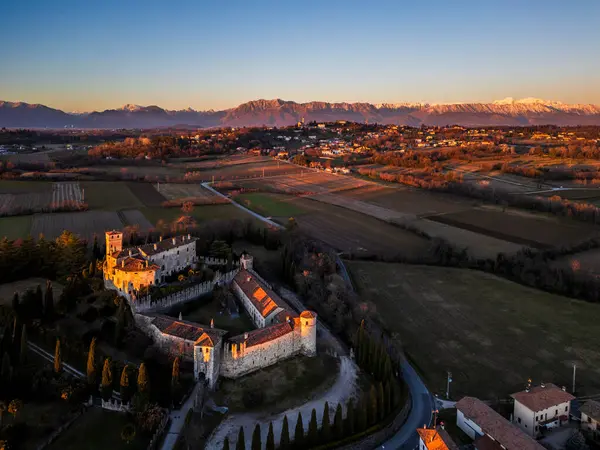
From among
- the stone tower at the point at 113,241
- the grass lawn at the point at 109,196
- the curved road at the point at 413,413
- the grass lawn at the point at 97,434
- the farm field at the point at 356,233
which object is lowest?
the curved road at the point at 413,413

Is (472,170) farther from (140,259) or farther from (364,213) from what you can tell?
(140,259)

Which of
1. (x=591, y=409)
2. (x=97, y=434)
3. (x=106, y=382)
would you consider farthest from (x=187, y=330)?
(x=591, y=409)

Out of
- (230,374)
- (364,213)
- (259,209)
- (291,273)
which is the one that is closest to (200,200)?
(259,209)

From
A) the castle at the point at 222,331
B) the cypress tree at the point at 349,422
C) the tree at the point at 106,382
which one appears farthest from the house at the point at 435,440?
the tree at the point at 106,382

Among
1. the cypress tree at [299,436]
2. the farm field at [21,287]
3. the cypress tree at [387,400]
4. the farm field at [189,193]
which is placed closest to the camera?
the cypress tree at [299,436]

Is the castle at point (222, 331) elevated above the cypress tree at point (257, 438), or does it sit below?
above

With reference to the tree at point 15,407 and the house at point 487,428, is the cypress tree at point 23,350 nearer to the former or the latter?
the tree at point 15,407

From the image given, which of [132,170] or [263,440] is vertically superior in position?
[132,170]

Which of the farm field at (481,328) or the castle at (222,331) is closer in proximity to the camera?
the castle at (222,331)
